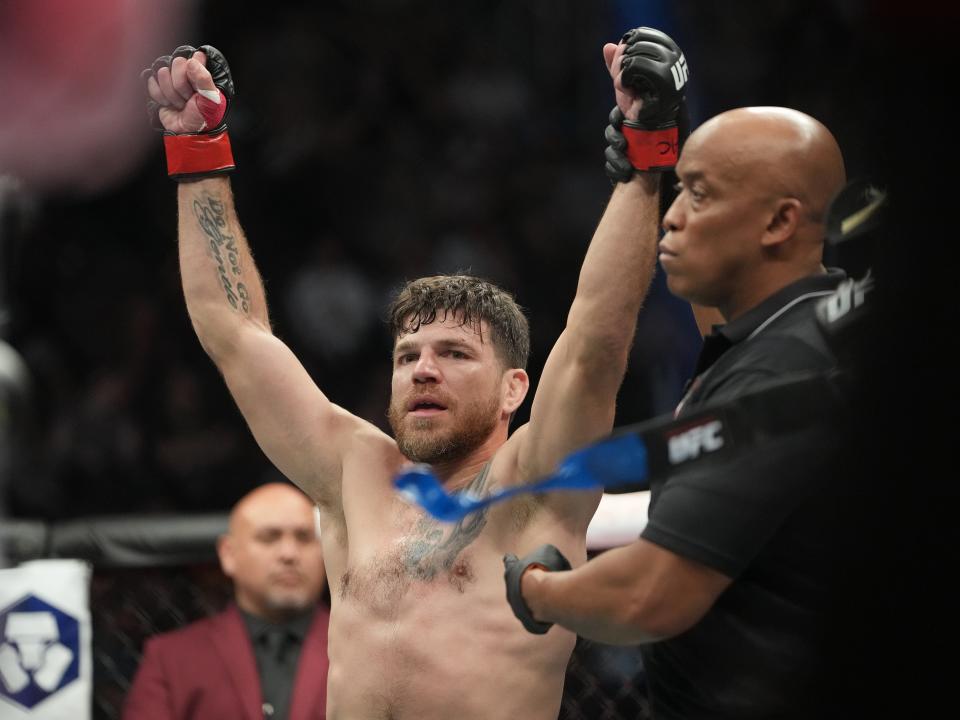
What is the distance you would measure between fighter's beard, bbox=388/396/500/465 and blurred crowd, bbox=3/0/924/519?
8.46ft

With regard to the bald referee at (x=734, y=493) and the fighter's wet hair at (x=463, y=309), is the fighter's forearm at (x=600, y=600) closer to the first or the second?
the bald referee at (x=734, y=493)

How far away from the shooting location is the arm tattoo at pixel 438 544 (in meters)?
2.63

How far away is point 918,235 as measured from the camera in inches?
41.4

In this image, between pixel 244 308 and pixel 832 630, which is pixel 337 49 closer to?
pixel 244 308

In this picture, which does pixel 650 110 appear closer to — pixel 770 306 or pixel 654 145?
pixel 654 145

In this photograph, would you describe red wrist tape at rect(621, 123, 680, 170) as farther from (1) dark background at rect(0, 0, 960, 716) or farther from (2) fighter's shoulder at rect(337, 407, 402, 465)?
(1) dark background at rect(0, 0, 960, 716)

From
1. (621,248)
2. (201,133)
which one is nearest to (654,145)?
(621,248)

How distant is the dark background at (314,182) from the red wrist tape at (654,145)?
120 inches

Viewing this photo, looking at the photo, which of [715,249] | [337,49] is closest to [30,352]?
[337,49]

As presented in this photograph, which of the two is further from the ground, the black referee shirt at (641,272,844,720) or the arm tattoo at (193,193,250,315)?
the arm tattoo at (193,193,250,315)

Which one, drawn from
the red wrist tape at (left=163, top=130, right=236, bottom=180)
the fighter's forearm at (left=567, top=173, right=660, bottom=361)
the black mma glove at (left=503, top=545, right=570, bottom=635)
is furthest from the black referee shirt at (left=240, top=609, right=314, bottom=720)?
the black mma glove at (left=503, top=545, right=570, bottom=635)

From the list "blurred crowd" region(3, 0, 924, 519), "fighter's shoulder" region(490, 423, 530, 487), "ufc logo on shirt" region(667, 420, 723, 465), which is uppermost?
"blurred crowd" region(3, 0, 924, 519)

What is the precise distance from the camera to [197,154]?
2.88m

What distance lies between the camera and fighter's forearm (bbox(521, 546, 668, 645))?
1.73 m
